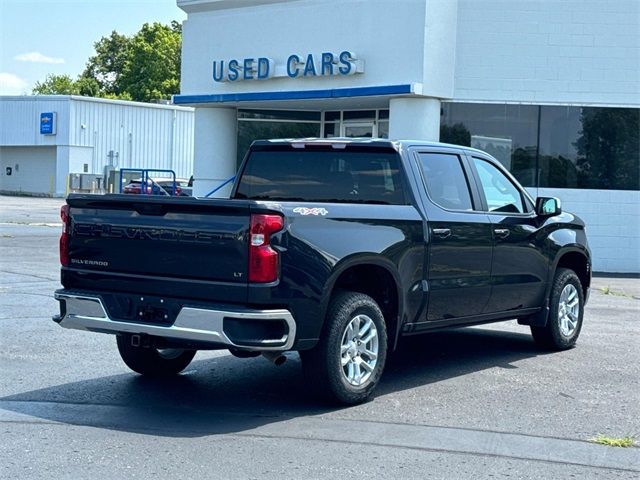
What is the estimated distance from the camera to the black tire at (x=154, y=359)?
8.40m

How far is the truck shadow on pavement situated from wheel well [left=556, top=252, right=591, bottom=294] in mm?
1052

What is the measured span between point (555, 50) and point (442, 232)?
12.2 metres

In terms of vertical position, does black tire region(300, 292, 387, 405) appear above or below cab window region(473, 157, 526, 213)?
below

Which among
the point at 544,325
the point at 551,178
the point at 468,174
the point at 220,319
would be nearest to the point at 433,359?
the point at 544,325

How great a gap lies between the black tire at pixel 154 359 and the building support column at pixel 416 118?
38.6ft

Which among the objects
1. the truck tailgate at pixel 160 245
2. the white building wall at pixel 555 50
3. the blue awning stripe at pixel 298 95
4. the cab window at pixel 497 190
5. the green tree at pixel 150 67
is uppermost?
the green tree at pixel 150 67

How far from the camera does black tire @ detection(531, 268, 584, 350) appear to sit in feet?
33.1

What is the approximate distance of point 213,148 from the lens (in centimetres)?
2330

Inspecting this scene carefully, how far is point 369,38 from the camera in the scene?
20344 mm

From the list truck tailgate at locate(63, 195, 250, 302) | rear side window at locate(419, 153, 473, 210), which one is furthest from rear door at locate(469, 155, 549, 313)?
truck tailgate at locate(63, 195, 250, 302)

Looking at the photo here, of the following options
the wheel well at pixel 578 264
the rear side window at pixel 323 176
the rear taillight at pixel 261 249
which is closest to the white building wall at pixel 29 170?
the wheel well at pixel 578 264

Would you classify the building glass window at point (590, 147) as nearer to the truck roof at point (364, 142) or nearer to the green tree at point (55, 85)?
the truck roof at point (364, 142)

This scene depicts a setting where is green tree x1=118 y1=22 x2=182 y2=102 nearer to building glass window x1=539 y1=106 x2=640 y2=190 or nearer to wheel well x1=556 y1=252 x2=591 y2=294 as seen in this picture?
building glass window x1=539 y1=106 x2=640 y2=190

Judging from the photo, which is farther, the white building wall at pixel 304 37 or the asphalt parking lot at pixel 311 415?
the white building wall at pixel 304 37
